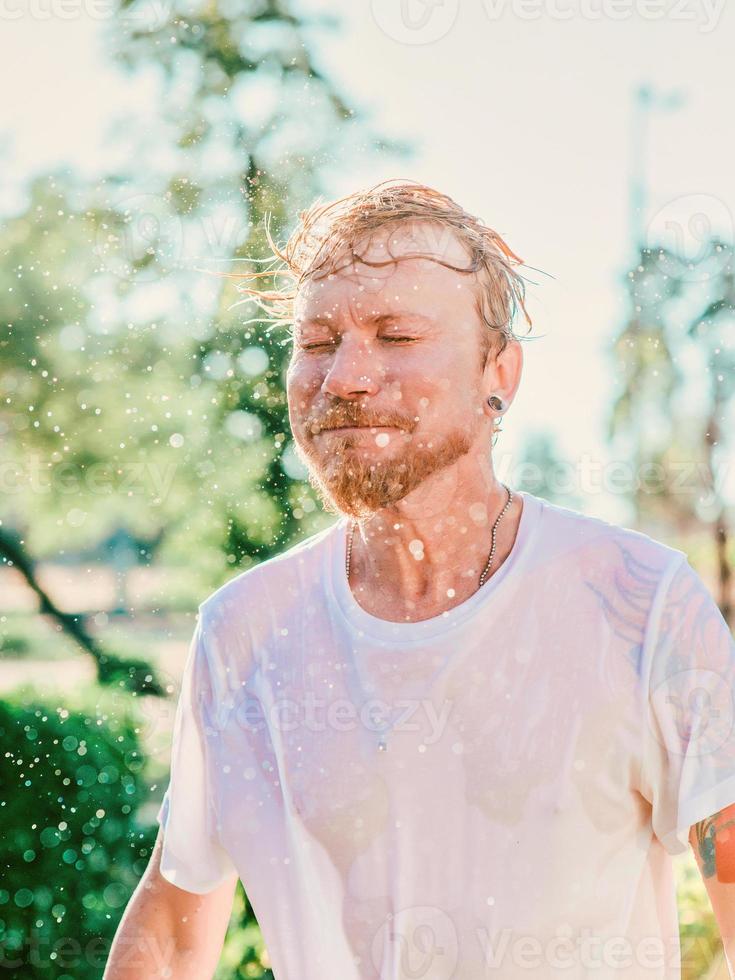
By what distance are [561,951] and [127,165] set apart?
3.61 m

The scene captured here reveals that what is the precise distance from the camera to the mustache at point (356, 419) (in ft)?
5.53

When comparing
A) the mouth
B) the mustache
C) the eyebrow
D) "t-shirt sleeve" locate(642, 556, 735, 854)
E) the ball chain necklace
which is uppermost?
the eyebrow

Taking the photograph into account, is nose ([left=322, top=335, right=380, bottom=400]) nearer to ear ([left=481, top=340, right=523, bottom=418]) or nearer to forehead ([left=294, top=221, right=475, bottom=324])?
forehead ([left=294, top=221, right=475, bottom=324])

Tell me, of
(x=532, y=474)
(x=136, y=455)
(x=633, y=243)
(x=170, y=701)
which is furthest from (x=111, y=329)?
(x=633, y=243)

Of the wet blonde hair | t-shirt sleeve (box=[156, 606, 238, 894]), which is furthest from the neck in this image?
t-shirt sleeve (box=[156, 606, 238, 894])

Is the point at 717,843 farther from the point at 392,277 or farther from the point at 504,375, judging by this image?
the point at 392,277

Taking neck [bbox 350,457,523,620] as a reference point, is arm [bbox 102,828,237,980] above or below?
below

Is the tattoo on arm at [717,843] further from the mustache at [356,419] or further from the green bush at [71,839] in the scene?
the green bush at [71,839]

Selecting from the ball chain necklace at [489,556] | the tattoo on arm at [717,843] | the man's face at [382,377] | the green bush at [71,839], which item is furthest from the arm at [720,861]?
the green bush at [71,839]

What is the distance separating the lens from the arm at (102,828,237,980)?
188 cm

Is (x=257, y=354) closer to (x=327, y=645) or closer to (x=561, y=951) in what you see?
(x=327, y=645)

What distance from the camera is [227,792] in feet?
5.87

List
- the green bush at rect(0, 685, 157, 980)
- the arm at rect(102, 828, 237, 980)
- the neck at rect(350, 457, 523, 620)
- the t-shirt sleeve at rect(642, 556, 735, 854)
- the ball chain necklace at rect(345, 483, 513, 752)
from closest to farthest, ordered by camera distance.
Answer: the t-shirt sleeve at rect(642, 556, 735, 854) → the ball chain necklace at rect(345, 483, 513, 752) → the neck at rect(350, 457, 523, 620) → the arm at rect(102, 828, 237, 980) → the green bush at rect(0, 685, 157, 980)

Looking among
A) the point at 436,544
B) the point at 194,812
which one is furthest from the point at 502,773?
the point at 194,812
